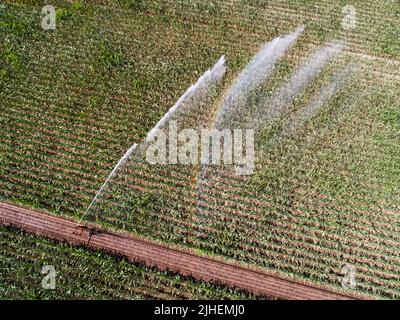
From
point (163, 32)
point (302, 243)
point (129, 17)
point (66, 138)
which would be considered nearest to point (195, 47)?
point (163, 32)

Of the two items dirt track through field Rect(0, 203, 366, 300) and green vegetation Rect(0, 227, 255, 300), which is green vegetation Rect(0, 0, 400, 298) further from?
green vegetation Rect(0, 227, 255, 300)

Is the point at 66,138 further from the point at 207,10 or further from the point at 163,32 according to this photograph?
the point at 207,10

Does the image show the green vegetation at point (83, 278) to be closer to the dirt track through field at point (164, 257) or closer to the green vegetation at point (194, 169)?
the dirt track through field at point (164, 257)

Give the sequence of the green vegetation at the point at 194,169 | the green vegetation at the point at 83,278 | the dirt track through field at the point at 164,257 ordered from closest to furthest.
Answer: the green vegetation at the point at 83,278 → the dirt track through field at the point at 164,257 → the green vegetation at the point at 194,169

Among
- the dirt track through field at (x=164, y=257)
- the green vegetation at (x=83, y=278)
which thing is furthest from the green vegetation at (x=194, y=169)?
the green vegetation at (x=83, y=278)

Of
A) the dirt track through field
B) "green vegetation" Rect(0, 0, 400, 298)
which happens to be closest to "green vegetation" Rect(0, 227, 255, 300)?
the dirt track through field
